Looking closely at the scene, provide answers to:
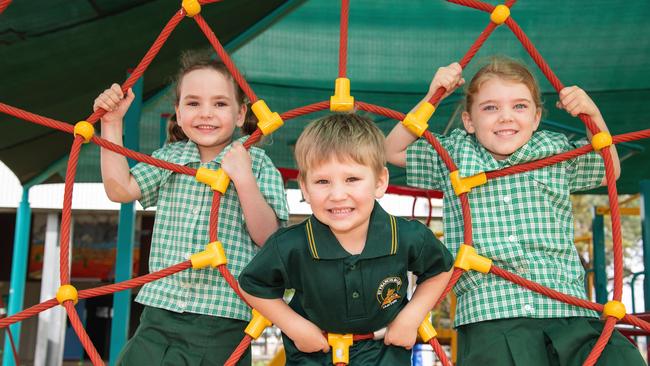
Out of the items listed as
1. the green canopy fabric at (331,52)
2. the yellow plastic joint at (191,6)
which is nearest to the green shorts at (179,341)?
the yellow plastic joint at (191,6)

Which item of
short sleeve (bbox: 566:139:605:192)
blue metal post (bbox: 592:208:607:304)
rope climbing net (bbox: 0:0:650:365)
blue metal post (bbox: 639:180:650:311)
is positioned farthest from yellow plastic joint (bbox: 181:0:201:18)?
blue metal post (bbox: 592:208:607:304)

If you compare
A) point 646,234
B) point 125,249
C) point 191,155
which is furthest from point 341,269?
point 646,234

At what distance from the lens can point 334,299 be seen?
113 centimetres

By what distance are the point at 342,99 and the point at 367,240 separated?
31cm

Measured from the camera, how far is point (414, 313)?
1.18 m

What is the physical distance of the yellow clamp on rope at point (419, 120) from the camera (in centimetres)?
134

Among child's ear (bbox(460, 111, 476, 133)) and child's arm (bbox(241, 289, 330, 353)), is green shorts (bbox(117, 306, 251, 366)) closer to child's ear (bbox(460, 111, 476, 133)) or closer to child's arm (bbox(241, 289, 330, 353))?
child's arm (bbox(241, 289, 330, 353))

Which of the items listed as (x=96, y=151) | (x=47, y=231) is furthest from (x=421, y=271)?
(x=47, y=231)

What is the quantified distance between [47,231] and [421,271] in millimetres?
6079

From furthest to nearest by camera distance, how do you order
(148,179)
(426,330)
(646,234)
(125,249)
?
(646,234) → (125,249) → (148,179) → (426,330)

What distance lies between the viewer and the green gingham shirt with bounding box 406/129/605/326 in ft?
4.28

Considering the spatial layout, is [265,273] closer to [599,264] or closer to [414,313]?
[414,313]

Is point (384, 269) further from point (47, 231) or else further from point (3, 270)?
point (3, 270)

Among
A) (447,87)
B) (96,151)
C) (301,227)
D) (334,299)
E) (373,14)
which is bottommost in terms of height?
(334,299)
